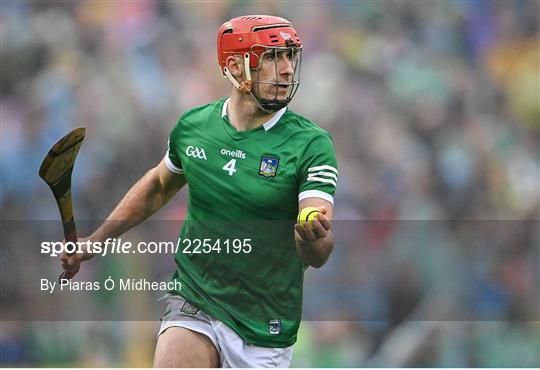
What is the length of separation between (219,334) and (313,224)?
2.31 ft

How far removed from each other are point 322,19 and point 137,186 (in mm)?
2453

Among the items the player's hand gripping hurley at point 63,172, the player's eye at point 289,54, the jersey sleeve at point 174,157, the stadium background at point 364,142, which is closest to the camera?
the player's eye at point 289,54

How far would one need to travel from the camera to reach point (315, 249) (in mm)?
3816

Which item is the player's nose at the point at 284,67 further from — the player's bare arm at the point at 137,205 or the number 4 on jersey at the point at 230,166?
the player's bare arm at the point at 137,205

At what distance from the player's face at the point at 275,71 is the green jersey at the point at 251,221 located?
13 cm

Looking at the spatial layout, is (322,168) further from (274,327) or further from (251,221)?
(274,327)

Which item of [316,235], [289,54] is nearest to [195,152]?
[289,54]

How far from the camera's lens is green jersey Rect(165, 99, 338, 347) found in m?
4.08

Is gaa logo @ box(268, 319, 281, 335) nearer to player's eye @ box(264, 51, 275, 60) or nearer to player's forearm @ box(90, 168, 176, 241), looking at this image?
player's forearm @ box(90, 168, 176, 241)

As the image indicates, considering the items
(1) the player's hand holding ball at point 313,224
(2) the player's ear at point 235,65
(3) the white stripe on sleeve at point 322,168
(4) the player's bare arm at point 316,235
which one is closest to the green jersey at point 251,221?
(3) the white stripe on sleeve at point 322,168

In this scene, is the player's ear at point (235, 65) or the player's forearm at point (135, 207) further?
the player's forearm at point (135, 207)

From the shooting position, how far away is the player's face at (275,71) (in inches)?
166

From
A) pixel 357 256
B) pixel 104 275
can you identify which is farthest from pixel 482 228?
pixel 104 275

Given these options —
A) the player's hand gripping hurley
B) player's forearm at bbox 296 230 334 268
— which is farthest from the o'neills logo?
the player's hand gripping hurley
